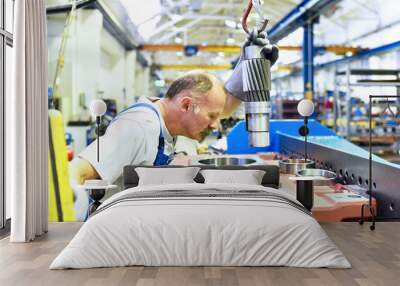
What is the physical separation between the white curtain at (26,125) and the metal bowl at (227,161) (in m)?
1.65

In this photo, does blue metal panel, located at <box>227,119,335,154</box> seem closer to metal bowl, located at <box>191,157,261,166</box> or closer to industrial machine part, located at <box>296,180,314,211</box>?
metal bowl, located at <box>191,157,261,166</box>

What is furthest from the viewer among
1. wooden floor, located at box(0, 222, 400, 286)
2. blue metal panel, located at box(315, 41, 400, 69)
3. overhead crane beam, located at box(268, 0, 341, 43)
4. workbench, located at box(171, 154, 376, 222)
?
blue metal panel, located at box(315, 41, 400, 69)

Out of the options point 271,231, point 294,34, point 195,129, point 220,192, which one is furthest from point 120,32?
point 271,231

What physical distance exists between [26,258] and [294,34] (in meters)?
3.90

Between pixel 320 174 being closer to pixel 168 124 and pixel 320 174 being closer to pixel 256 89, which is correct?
pixel 256 89

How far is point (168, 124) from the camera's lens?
542cm

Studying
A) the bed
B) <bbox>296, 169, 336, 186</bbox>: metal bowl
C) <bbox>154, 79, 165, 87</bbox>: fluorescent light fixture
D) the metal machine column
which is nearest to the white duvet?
the bed

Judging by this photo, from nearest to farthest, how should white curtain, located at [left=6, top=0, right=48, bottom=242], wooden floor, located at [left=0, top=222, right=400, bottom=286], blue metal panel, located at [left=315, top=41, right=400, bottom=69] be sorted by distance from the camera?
1. wooden floor, located at [left=0, top=222, right=400, bottom=286]
2. white curtain, located at [left=6, top=0, right=48, bottom=242]
3. blue metal panel, located at [left=315, top=41, right=400, bottom=69]

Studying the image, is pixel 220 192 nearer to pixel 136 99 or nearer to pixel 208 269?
pixel 208 269

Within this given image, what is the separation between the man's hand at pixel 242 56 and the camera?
17.7ft

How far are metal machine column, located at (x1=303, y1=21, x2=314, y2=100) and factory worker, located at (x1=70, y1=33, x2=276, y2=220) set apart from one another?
1347mm

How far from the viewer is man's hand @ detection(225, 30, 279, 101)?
5380 millimetres

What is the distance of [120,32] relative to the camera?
5879 millimetres

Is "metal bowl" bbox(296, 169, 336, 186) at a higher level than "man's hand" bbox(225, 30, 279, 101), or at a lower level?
lower
